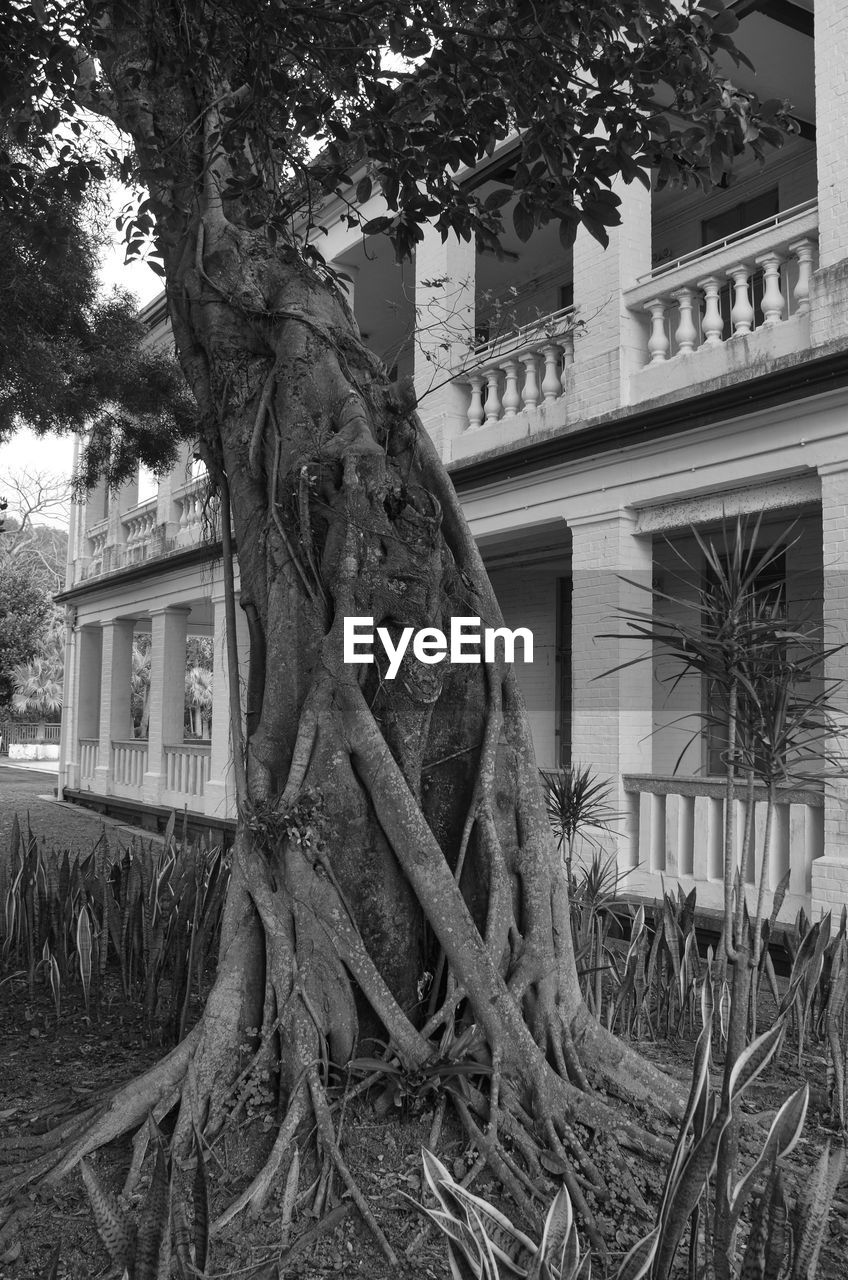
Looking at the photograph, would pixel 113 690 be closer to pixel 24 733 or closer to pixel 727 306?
pixel 727 306

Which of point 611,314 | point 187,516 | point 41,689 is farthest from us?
point 41,689

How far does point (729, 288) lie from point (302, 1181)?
7.74 m

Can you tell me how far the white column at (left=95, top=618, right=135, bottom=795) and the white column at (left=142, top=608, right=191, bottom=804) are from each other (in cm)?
209

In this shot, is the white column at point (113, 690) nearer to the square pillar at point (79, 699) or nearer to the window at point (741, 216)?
the square pillar at point (79, 699)

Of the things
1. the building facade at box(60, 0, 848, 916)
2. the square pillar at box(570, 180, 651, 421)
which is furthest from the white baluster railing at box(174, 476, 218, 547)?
the square pillar at box(570, 180, 651, 421)

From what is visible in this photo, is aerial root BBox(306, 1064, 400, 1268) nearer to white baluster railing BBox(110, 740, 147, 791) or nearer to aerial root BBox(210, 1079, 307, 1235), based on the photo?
aerial root BBox(210, 1079, 307, 1235)

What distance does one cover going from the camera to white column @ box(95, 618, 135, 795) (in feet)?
60.0

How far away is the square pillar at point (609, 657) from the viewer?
871 cm

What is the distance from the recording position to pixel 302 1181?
3.23 meters

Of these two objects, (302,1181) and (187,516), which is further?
(187,516)

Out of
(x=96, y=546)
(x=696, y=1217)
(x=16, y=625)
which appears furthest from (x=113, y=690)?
(x=696, y=1217)

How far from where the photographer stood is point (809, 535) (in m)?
9.88

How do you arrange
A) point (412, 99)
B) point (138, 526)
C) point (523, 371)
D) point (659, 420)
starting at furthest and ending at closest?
1. point (138, 526)
2. point (523, 371)
3. point (659, 420)
4. point (412, 99)

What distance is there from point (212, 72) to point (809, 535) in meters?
7.02
